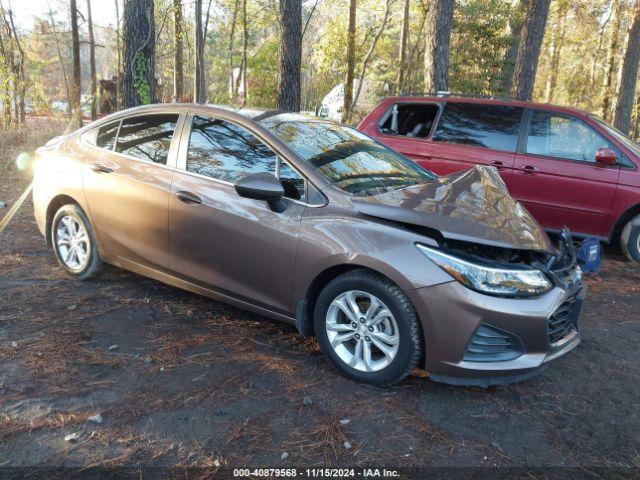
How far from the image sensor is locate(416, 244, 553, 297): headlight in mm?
2967

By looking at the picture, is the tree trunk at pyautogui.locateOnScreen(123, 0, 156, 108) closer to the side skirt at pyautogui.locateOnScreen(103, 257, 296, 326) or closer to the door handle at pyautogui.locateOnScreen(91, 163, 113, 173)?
the door handle at pyautogui.locateOnScreen(91, 163, 113, 173)

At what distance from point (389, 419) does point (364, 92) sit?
2938 centimetres

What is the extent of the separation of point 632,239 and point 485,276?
168 inches

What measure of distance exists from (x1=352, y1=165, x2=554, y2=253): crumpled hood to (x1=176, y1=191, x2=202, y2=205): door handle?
118 centimetres

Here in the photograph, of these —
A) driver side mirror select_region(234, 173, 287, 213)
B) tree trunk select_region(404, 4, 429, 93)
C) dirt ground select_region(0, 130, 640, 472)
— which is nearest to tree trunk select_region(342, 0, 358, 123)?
tree trunk select_region(404, 4, 429, 93)

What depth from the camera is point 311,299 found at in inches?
139

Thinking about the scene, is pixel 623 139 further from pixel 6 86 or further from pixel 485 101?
pixel 6 86

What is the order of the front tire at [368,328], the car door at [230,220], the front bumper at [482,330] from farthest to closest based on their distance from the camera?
the car door at [230,220], the front tire at [368,328], the front bumper at [482,330]

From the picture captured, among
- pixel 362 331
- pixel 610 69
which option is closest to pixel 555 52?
pixel 610 69

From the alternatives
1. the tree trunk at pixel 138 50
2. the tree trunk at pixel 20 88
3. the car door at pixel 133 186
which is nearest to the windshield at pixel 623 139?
the car door at pixel 133 186

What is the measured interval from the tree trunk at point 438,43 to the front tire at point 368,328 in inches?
300

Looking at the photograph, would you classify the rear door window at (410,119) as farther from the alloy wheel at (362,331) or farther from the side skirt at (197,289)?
the alloy wheel at (362,331)

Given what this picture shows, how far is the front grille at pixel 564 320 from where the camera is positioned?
317 centimetres

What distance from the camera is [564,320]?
3322 millimetres
